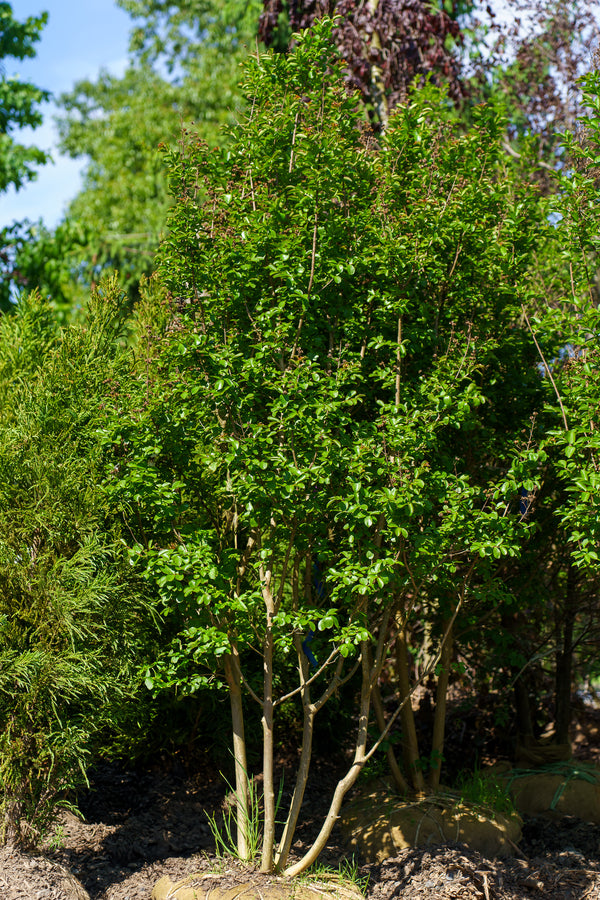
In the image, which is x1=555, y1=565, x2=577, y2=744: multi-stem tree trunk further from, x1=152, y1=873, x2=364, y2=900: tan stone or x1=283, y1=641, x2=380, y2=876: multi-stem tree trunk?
x1=152, y1=873, x2=364, y2=900: tan stone

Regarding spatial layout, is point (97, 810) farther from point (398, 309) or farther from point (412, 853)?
point (398, 309)

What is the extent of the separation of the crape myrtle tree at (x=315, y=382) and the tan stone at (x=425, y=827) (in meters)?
0.84

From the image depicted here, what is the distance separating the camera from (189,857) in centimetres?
482

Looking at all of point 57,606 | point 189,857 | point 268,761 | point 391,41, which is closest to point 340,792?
point 268,761

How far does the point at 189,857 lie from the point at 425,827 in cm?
149

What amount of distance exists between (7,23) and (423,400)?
36.2 ft

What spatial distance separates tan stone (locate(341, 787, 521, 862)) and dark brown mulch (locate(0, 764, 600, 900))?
0.13 meters

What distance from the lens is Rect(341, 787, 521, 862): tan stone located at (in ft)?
15.6

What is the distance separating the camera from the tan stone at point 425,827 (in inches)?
187

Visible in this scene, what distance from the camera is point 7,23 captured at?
11.8m

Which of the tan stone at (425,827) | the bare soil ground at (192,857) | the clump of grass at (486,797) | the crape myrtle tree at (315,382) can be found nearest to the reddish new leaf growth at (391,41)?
the crape myrtle tree at (315,382)

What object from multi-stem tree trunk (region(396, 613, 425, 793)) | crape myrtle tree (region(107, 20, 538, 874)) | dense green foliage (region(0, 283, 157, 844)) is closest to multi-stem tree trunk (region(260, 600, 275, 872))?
crape myrtle tree (region(107, 20, 538, 874))

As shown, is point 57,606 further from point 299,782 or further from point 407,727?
point 407,727

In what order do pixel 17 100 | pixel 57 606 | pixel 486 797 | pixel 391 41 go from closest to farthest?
pixel 57 606 → pixel 486 797 → pixel 391 41 → pixel 17 100
